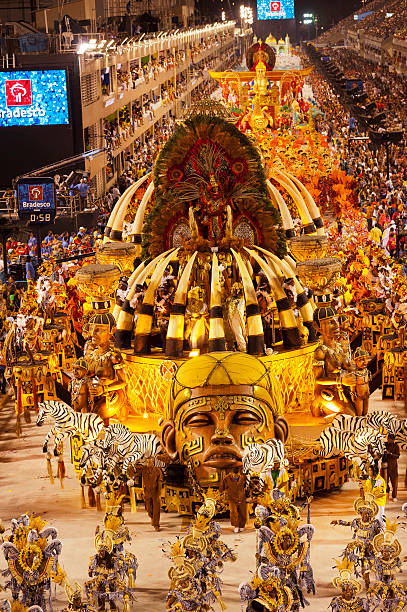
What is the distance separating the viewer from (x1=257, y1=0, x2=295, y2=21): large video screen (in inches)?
4141

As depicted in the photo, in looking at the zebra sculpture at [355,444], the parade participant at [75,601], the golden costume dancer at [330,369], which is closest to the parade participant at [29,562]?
the parade participant at [75,601]

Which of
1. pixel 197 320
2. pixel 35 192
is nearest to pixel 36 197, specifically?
pixel 35 192

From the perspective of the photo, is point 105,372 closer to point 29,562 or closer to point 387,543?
point 29,562

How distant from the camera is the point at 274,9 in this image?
10556 cm

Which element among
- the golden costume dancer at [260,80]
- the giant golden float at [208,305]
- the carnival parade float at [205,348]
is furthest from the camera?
the golden costume dancer at [260,80]

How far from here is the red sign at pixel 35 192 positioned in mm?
25531

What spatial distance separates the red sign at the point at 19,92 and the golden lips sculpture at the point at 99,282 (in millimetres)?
20258

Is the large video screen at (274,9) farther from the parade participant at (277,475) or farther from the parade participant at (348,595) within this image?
the parade participant at (348,595)

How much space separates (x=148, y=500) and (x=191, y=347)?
9.04 feet

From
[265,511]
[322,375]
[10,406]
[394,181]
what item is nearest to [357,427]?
[322,375]

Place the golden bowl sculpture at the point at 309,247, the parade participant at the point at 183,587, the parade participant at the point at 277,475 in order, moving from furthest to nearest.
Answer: the golden bowl sculpture at the point at 309,247
the parade participant at the point at 277,475
the parade participant at the point at 183,587

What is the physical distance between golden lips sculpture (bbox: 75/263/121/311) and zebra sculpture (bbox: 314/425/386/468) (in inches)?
138

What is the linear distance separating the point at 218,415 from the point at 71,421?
71.7 inches

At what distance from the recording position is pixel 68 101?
3475 cm
